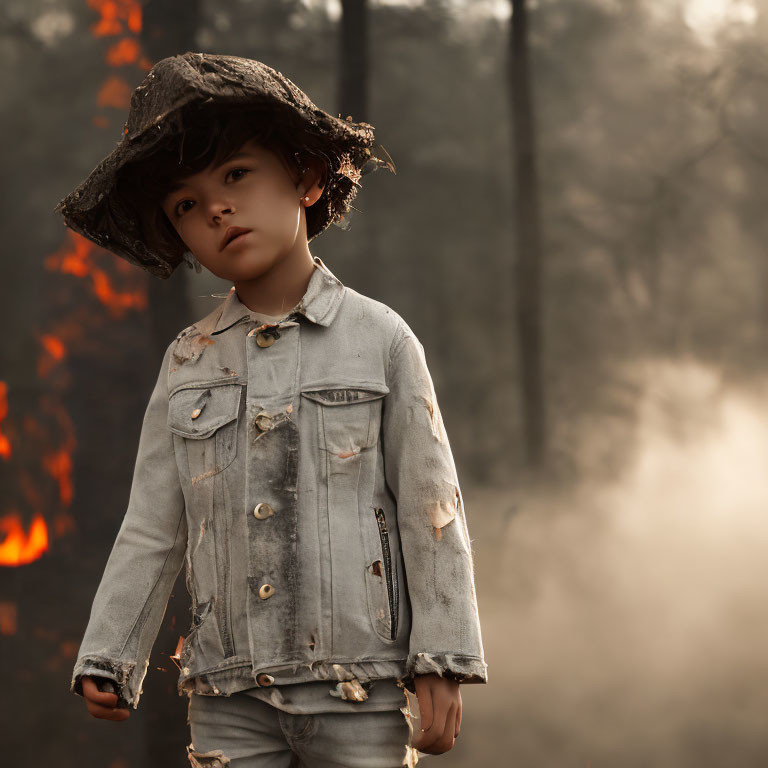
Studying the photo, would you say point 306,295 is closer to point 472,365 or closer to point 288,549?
point 288,549

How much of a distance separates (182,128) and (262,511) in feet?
1.80

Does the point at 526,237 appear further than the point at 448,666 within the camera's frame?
Yes

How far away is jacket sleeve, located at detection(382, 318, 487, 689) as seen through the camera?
4.47 feet

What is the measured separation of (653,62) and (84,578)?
2.13 metres

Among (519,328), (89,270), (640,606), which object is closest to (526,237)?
(519,328)

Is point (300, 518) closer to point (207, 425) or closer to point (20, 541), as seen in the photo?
point (207, 425)

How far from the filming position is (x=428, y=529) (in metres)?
1.40

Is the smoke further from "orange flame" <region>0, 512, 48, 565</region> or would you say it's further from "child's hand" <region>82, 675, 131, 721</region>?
"child's hand" <region>82, 675, 131, 721</region>

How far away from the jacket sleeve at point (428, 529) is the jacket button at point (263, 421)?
172 mm

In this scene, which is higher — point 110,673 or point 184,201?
point 184,201

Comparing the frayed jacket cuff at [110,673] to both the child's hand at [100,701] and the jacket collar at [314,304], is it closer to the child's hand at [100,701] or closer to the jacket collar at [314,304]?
the child's hand at [100,701]

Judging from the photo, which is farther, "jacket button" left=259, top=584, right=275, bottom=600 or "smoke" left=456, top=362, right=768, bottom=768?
"smoke" left=456, top=362, right=768, bottom=768

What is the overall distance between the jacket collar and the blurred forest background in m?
1.20

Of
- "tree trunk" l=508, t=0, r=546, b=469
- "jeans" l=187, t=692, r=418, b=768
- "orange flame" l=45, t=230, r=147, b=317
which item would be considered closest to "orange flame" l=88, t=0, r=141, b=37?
"orange flame" l=45, t=230, r=147, b=317
